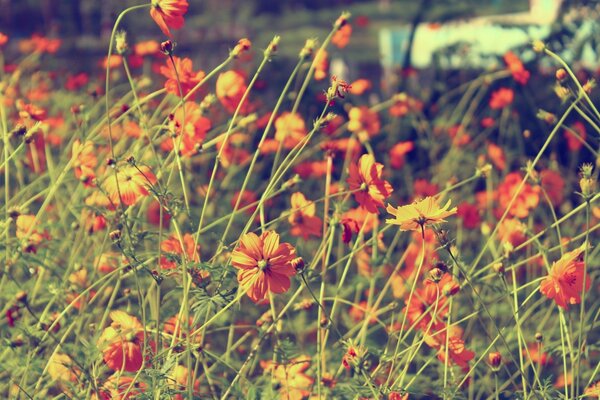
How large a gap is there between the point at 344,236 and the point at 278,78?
3.16 m

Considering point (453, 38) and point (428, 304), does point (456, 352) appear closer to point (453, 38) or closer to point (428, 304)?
point (428, 304)

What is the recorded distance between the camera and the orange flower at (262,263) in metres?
1.13

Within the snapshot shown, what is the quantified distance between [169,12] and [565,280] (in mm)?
654

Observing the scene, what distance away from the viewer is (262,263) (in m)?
1.13

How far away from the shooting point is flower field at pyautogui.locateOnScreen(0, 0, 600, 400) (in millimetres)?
1225

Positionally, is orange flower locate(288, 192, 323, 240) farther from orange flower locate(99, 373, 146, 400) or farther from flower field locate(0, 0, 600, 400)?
orange flower locate(99, 373, 146, 400)

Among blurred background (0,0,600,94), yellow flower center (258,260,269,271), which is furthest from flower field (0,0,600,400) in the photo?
blurred background (0,0,600,94)

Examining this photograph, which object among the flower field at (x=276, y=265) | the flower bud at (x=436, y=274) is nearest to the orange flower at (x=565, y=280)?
the flower field at (x=276, y=265)

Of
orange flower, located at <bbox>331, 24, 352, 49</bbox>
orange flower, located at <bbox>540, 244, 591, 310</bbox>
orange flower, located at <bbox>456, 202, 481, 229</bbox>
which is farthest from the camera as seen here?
orange flower, located at <bbox>456, 202, 481, 229</bbox>

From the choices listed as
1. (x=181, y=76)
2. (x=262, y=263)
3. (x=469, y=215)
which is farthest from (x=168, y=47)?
(x=469, y=215)

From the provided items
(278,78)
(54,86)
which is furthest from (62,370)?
(54,86)

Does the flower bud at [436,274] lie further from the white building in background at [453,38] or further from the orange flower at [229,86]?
the white building in background at [453,38]

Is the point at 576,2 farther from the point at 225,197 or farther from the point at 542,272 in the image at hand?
the point at 225,197

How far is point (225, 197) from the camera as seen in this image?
8.82ft
